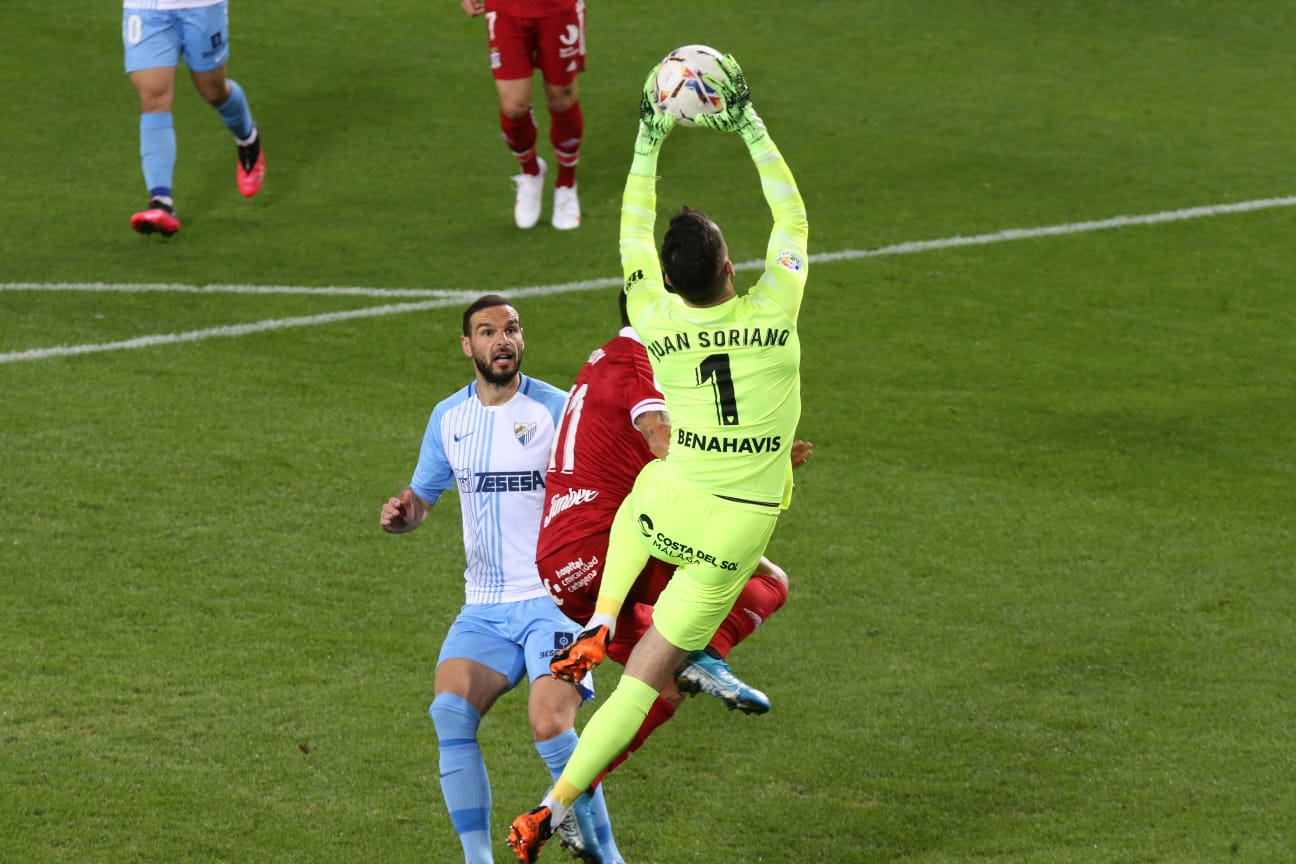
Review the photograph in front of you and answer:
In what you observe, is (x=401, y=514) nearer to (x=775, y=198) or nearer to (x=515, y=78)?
(x=775, y=198)

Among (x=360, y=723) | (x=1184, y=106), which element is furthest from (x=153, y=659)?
(x=1184, y=106)

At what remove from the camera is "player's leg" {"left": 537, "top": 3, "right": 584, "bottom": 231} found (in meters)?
11.9

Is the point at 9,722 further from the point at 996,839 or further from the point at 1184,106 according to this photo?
the point at 1184,106

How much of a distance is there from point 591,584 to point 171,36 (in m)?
6.86

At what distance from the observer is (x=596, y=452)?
6.17 m

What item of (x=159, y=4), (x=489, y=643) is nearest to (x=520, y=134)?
(x=159, y=4)

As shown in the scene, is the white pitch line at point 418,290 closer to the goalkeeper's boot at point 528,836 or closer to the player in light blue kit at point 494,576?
the player in light blue kit at point 494,576

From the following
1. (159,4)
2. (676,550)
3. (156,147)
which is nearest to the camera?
(676,550)

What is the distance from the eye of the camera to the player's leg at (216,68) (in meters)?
11.5

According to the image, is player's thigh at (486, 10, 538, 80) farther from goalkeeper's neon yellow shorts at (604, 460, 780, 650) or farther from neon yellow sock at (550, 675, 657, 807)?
neon yellow sock at (550, 675, 657, 807)

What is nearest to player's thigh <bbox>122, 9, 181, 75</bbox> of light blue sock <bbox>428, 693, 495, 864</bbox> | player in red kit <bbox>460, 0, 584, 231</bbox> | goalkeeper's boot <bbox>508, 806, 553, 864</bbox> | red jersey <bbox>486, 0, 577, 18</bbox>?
player in red kit <bbox>460, 0, 584, 231</bbox>

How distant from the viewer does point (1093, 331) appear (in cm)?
1117

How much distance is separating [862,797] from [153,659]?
9.96 ft

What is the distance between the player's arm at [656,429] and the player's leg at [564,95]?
21.2ft
